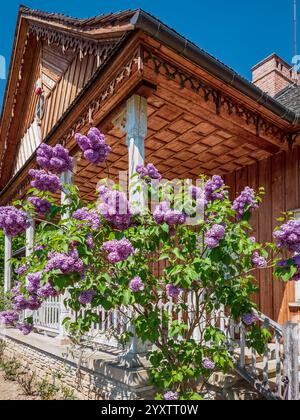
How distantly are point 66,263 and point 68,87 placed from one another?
505 centimetres

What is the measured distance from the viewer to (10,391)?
6.33 meters

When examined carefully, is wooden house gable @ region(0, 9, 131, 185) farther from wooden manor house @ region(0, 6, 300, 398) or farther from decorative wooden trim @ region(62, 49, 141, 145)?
decorative wooden trim @ region(62, 49, 141, 145)

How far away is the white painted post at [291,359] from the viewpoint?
11.9ft

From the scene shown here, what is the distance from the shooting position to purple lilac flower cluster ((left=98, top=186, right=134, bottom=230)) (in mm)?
3125

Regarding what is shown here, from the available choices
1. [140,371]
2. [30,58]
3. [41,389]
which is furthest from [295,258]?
[30,58]

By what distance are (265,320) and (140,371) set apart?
4.98 ft

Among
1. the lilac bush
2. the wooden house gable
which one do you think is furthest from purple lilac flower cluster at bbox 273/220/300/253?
the wooden house gable

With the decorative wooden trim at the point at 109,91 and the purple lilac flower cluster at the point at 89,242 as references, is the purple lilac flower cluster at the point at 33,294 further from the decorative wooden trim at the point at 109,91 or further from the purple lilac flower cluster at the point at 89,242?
the decorative wooden trim at the point at 109,91

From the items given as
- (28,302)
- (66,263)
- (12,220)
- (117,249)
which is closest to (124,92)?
(12,220)

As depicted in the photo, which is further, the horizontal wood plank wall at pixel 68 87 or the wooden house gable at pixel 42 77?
the horizontal wood plank wall at pixel 68 87

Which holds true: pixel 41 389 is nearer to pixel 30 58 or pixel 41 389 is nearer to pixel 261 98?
pixel 261 98

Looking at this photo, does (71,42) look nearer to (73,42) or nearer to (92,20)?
(73,42)

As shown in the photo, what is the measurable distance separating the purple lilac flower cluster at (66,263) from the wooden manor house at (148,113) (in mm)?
1540

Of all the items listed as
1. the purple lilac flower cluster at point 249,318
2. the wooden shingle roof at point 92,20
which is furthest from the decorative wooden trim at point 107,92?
the purple lilac flower cluster at point 249,318
